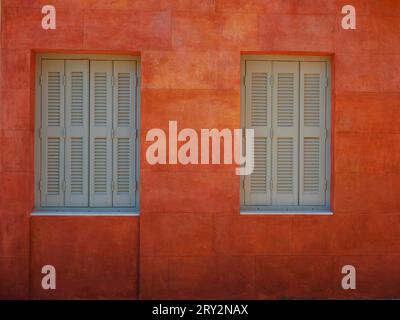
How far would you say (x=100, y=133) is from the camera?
8.09 meters

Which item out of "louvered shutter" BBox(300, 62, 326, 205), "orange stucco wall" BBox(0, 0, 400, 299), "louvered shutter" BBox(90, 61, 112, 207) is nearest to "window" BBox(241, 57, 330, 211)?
"louvered shutter" BBox(300, 62, 326, 205)

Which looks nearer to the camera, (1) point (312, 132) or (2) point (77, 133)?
(2) point (77, 133)

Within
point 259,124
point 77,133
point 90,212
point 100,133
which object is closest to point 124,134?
point 100,133

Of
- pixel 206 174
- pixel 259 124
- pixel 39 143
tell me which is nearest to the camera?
pixel 206 174

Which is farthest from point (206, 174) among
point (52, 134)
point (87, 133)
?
point (52, 134)

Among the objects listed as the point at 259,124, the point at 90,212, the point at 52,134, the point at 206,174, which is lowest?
A: the point at 90,212

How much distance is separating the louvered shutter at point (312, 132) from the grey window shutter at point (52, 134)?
10.5ft

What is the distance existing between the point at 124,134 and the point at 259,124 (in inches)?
71.2

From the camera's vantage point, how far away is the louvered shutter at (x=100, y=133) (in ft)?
26.6

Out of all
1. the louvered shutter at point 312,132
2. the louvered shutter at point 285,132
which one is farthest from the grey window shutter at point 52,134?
the louvered shutter at point 312,132

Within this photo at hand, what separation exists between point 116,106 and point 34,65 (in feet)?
3.89

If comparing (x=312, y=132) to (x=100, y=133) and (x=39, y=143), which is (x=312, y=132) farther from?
(x=39, y=143)

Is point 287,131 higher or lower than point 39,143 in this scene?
higher

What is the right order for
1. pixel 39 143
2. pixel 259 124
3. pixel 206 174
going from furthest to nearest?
pixel 259 124 < pixel 39 143 < pixel 206 174
